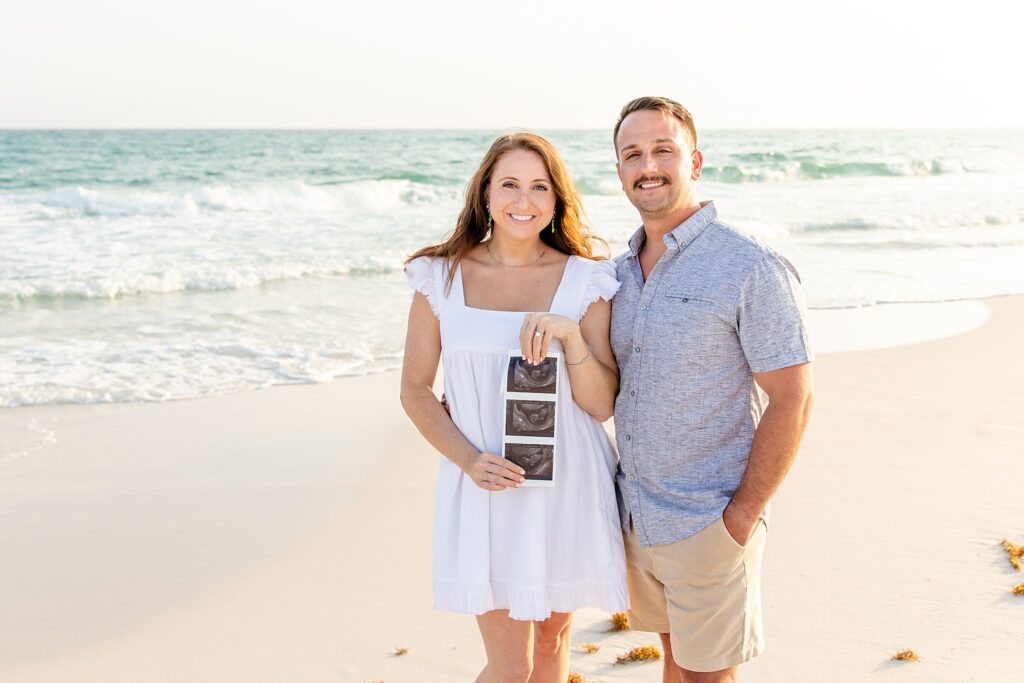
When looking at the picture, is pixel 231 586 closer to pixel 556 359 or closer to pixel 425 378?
pixel 425 378

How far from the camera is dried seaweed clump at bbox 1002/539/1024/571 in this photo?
4.38 meters

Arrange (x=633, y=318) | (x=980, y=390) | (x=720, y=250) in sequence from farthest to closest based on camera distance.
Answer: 1. (x=980, y=390)
2. (x=633, y=318)
3. (x=720, y=250)

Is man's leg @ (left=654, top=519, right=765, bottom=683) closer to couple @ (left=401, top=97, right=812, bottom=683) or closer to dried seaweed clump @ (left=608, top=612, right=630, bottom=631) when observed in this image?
couple @ (left=401, top=97, right=812, bottom=683)

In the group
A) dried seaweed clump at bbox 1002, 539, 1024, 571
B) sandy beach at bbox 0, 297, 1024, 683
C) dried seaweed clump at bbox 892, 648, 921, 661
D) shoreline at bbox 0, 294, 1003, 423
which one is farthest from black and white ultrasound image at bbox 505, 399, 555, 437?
shoreline at bbox 0, 294, 1003, 423

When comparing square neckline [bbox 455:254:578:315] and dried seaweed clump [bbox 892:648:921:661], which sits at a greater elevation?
square neckline [bbox 455:254:578:315]

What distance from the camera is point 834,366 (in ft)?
26.1

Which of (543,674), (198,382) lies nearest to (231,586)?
(543,674)

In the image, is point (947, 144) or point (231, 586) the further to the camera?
point (947, 144)

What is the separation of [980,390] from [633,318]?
5.62 m

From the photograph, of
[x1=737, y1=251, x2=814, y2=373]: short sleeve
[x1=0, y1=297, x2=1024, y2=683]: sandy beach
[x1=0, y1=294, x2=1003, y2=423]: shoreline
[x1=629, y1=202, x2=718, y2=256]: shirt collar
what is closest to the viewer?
[x1=737, y1=251, x2=814, y2=373]: short sleeve

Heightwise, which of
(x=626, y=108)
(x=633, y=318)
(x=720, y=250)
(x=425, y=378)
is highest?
(x=626, y=108)

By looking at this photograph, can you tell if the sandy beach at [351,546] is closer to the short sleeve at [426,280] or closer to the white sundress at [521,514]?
the white sundress at [521,514]

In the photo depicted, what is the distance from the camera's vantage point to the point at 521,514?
110 inches

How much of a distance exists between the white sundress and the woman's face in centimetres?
23
